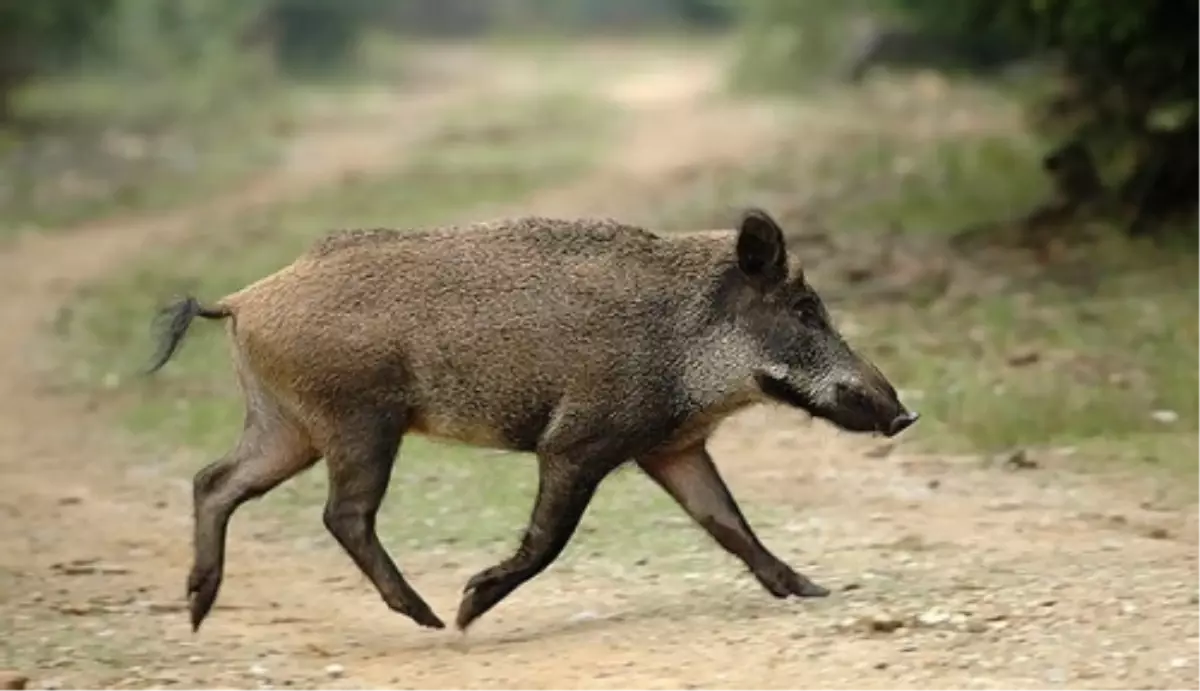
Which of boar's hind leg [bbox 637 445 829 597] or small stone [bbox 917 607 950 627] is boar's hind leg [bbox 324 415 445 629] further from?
small stone [bbox 917 607 950 627]

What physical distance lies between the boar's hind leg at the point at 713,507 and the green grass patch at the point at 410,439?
713mm

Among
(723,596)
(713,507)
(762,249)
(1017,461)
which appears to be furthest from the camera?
(1017,461)

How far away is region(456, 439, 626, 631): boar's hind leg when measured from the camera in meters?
6.66

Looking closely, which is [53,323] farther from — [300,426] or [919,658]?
[919,658]

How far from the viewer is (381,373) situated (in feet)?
22.0

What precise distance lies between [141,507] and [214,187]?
13.1 meters

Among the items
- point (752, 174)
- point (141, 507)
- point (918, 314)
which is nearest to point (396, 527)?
point (141, 507)

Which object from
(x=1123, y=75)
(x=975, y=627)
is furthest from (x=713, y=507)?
(x=1123, y=75)

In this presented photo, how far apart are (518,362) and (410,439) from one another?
3.83m

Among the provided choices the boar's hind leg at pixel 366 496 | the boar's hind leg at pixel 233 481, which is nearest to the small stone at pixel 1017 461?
the boar's hind leg at pixel 366 496

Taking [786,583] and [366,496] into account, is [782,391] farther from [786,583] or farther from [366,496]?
[366,496]

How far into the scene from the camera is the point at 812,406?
6.88 m

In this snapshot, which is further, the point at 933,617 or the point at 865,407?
the point at 865,407

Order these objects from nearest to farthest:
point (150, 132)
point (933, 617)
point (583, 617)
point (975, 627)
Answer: point (975, 627)
point (933, 617)
point (583, 617)
point (150, 132)
